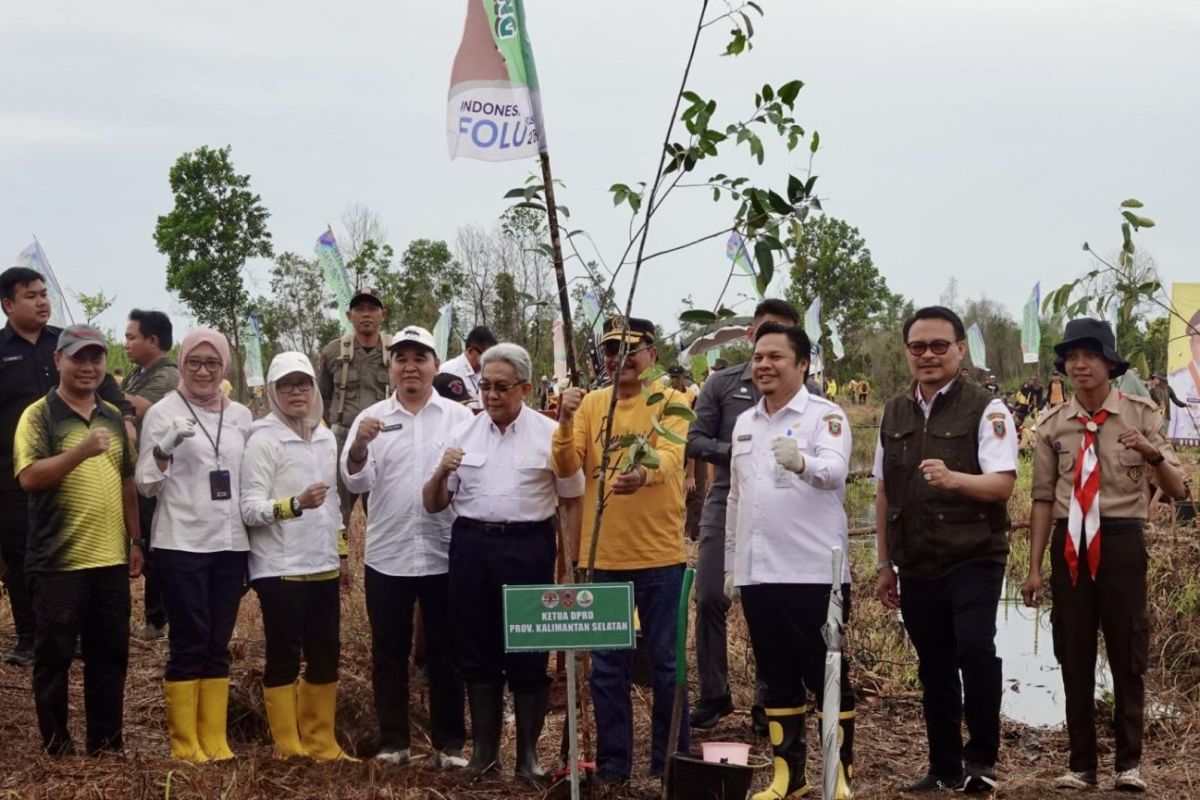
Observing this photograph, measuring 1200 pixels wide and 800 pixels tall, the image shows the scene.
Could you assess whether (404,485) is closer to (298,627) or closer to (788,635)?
(298,627)

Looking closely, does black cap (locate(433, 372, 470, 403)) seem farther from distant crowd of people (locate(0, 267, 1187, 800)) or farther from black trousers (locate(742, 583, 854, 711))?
black trousers (locate(742, 583, 854, 711))

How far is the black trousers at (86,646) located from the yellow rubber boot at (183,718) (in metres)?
0.27

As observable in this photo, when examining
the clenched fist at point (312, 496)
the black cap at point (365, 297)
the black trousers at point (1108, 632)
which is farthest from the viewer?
the black cap at point (365, 297)

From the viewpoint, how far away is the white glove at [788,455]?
4.79 meters

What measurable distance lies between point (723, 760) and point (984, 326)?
46.1 meters

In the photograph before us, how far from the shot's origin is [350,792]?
4859 millimetres

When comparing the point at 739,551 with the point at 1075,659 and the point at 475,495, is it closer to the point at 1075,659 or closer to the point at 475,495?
the point at 475,495

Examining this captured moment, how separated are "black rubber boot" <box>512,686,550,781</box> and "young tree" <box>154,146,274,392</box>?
2202 cm

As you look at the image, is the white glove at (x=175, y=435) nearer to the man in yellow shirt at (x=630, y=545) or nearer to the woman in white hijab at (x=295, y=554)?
the woman in white hijab at (x=295, y=554)

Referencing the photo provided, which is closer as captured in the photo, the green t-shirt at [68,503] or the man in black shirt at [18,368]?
the green t-shirt at [68,503]

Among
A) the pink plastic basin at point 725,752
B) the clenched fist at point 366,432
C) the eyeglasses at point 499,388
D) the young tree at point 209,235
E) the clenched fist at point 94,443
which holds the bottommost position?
the pink plastic basin at point 725,752

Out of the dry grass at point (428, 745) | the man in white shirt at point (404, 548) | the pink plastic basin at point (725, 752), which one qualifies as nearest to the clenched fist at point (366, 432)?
the man in white shirt at point (404, 548)

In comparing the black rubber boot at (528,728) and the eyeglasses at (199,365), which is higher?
the eyeglasses at (199,365)

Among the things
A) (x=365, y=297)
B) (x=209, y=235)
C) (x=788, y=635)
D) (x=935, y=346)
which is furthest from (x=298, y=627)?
(x=209, y=235)
